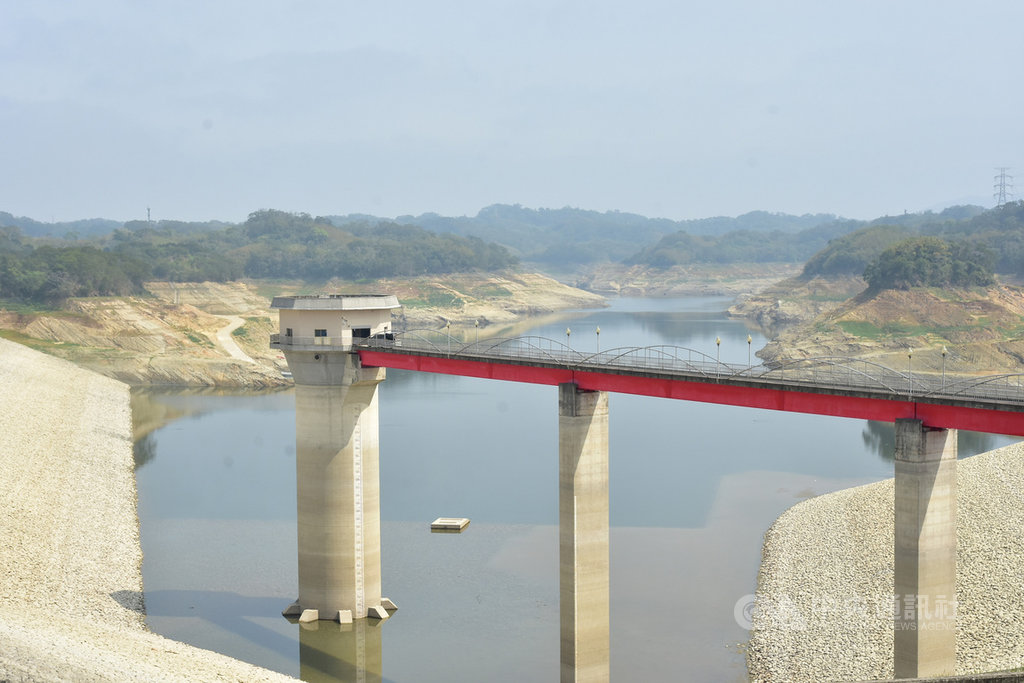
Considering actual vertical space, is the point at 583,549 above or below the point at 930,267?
below

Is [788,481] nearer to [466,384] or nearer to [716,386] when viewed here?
[716,386]

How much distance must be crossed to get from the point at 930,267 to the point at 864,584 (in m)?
96.1

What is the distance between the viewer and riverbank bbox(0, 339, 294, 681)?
28.1 m

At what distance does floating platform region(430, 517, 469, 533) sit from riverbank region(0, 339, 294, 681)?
1382 centimetres

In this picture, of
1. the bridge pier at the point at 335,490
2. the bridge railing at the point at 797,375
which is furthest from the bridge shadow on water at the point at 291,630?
the bridge railing at the point at 797,375

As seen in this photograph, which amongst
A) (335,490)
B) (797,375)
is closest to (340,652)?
(335,490)

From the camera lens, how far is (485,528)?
51531 mm

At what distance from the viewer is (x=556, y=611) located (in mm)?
40438

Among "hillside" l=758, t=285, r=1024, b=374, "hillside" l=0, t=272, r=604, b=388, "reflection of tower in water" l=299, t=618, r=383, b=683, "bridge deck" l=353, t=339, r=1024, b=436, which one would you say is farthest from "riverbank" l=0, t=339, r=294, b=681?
"hillside" l=758, t=285, r=1024, b=374

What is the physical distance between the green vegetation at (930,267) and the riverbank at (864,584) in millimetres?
77635

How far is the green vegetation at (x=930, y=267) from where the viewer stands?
414 feet

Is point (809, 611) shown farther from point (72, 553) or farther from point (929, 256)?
point (929, 256)

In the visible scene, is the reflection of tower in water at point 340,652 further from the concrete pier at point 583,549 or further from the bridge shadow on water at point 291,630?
the concrete pier at point 583,549

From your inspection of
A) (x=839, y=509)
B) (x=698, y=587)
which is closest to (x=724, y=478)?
(x=839, y=509)
